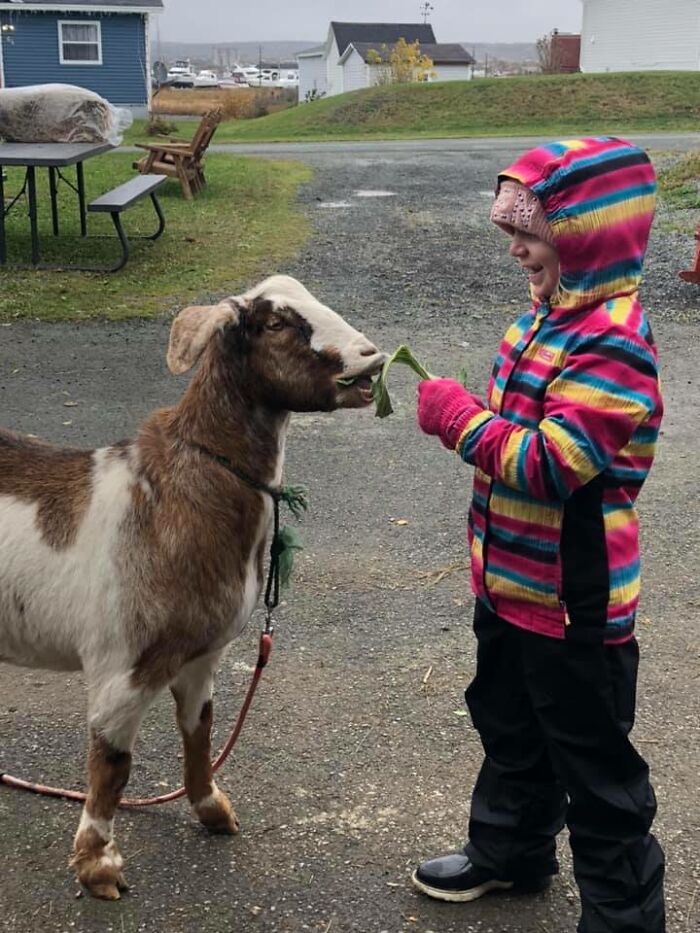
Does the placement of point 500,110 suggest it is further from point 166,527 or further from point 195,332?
point 166,527

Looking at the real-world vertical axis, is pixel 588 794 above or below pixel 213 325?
below

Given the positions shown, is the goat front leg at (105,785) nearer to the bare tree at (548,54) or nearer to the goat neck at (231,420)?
the goat neck at (231,420)

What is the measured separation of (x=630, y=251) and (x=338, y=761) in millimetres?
1983

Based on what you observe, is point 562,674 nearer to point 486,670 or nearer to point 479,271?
point 486,670

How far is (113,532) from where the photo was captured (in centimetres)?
280

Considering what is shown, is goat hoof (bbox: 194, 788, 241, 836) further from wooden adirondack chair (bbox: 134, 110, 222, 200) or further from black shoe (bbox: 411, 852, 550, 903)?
wooden adirondack chair (bbox: 134, 110, 222, 200)

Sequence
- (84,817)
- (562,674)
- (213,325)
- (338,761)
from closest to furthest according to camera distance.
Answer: (562,674) < (213,325) < (84,817) < (338,761)

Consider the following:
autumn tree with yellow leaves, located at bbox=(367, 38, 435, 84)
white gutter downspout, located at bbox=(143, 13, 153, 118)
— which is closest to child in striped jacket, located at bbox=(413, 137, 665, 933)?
white gutter downspout, located at bbox=(143, 13, 153, 118)

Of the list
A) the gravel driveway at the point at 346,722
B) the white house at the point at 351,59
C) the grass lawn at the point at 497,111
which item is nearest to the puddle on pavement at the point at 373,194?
the gravel driveway at the point at 346,722

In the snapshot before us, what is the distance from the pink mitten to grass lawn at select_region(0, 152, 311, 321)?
7035 millimetres

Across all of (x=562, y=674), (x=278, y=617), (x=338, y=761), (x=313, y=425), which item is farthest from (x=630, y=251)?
(x=313, y=425)

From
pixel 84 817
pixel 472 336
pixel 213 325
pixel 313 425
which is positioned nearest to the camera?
pixel 213 325

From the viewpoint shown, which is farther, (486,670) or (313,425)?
(313,425)

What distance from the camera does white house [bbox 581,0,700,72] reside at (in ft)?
153
